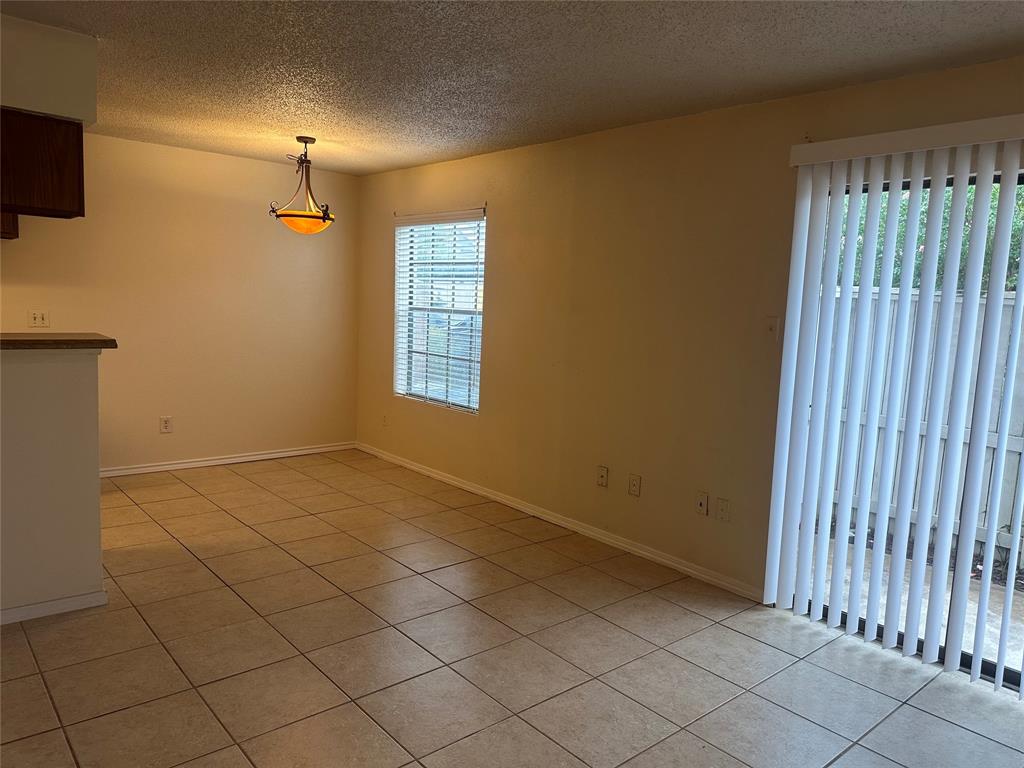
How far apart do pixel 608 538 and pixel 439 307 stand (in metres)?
2.15

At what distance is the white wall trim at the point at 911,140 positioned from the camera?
7.93 ft

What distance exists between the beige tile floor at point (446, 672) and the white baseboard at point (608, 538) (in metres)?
0.07

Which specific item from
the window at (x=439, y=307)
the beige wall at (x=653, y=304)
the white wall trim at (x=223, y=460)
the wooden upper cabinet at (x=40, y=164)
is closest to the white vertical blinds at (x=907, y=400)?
the beige wall at (x=653, y=304)

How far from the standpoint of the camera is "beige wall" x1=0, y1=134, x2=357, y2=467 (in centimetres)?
465

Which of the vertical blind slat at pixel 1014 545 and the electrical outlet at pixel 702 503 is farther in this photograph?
the electrical outlet at pixel 702 503

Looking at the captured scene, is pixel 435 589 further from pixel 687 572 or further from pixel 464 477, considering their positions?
pixel 464 477

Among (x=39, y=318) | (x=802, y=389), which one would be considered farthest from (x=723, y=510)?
(x=39, y=318)

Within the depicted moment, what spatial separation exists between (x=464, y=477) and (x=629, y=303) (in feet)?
6.30

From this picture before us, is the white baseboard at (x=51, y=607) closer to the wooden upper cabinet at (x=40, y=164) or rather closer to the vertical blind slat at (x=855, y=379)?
the wooden upper cabinet at (x=40, y=164)

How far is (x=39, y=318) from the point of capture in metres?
4.52

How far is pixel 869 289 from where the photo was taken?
2.82 metres

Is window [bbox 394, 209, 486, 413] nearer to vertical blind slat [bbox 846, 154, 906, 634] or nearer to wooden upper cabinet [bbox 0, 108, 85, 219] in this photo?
wooden upper cabinet [bbox 0, 108, 85, 219]

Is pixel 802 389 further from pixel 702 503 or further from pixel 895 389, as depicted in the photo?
pixel 702 503

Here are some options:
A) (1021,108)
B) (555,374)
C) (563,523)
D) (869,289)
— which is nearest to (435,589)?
(563,523)
